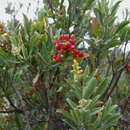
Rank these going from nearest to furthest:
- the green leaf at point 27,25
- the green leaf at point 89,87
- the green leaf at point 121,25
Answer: the green leaf at point 89,87 < the green leaf at point 27,25 < the green leaf at point 121,25

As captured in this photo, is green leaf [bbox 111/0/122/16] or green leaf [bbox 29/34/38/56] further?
green leaf [bbox 111/0/122/16]

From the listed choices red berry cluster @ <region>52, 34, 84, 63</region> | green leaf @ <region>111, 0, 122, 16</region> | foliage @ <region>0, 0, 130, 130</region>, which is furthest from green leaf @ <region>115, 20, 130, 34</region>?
red berry cluster @ <region>52, 34, 84, 63</region>

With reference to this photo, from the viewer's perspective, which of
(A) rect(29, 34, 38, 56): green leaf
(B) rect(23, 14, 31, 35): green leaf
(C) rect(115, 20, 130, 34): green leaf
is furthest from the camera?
(C) rect(115, 20, 130, 34): green leaf

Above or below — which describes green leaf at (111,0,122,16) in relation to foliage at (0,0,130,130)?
above

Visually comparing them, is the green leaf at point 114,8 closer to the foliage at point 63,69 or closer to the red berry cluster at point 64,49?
the foliage at point 63,69

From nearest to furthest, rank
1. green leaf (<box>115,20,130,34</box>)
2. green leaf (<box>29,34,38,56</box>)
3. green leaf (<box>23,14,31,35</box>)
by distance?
green leaf (<box>29,34,38,56</box>) < green leaf (<box>23,14,31,35</box>) < green leaf (<box>115,20,130,34</box>)

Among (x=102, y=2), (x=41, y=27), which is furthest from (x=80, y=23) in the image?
(x=41, y=27)

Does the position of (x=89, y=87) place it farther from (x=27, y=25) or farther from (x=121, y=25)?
(x=121, y=25)

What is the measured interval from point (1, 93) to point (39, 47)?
0.66 meters

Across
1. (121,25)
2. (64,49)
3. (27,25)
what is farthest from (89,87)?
(121,25)

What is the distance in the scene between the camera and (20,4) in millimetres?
4504

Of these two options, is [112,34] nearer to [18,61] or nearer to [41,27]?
[41,27]

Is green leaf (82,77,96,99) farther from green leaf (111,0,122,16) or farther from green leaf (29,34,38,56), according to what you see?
green leaf (111,0,122,16)

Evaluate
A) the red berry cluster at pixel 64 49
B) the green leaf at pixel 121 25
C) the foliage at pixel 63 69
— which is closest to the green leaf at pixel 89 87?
the foliage at pixel 63 69
